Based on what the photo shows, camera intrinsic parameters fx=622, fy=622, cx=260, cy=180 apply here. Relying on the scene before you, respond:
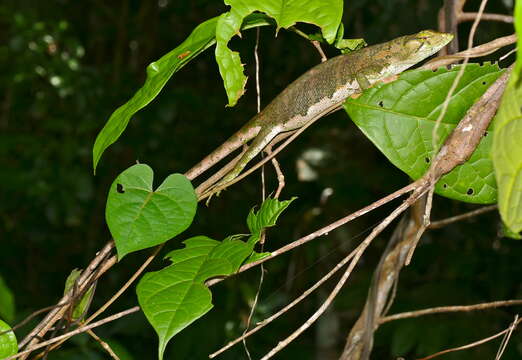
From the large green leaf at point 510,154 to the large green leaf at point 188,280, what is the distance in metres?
0.48

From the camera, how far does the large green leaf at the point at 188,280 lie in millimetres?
1065

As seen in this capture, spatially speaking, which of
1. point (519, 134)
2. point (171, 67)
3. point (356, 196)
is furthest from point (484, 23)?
point (519, 134)

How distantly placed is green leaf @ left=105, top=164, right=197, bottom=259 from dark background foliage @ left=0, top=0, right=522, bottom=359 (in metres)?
1.33

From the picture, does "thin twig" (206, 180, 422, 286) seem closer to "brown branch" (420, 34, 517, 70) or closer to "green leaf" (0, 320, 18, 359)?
"brown branch" (420, 34, 517, 70)

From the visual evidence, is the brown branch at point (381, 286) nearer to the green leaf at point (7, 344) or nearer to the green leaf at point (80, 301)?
the green leaf at point (80, 301)

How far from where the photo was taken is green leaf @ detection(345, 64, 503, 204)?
4.04ft

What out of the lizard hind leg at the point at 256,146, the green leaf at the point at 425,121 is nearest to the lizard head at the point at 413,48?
the lizard hind leg at the point at 256,146

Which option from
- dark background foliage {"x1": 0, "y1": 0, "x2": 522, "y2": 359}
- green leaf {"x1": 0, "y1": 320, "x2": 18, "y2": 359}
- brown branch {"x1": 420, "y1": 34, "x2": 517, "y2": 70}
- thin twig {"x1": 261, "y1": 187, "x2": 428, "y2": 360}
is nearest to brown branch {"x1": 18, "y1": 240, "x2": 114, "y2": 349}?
green leaf {"x1": 0, "y1": 320, "x2": 18, "y2": 359}

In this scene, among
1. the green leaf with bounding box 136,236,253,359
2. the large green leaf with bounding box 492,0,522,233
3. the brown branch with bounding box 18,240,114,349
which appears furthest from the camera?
the brown branch with bounding box 18,240,114,349

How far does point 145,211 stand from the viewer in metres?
1.20

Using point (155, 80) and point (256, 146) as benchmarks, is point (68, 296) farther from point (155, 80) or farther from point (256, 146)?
point (256, 146)

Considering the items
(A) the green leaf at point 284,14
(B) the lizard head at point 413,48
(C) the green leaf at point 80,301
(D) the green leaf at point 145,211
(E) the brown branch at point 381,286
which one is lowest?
(E) the brown branch at point 381,286

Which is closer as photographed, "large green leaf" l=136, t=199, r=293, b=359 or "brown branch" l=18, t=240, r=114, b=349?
"large green leaf" l=136, t=199, r=293, b=359

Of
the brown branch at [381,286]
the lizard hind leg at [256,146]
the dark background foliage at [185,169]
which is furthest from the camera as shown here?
the dark background foliage at [185,169]
